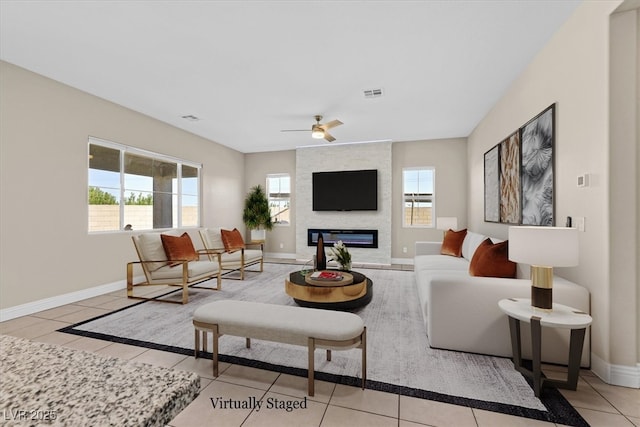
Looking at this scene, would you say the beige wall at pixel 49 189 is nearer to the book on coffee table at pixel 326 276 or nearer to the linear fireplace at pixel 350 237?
the book on coffee table at pixel 326 276

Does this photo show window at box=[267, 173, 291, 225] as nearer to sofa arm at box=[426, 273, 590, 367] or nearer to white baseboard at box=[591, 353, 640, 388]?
sofa arm at box=[426, 273, 590, 367]

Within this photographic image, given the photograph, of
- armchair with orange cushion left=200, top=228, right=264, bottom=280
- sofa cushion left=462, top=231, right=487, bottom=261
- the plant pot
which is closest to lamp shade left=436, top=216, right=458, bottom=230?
sofa cushion left=462, top=231, right=487, bottom=261

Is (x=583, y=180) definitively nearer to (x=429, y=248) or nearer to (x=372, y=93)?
(x=372, y=93)

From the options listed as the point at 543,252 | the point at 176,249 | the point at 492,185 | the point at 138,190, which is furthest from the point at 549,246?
the point at 138,190

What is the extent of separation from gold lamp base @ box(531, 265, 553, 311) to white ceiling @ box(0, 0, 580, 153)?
2.13 metres

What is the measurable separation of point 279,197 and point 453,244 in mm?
4530

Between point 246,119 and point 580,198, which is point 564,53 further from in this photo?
point 246,119

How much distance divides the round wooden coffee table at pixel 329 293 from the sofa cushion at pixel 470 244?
174 cm

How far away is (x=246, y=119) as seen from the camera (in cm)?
507

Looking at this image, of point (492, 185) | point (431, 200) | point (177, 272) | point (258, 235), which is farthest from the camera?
point (258, 235)

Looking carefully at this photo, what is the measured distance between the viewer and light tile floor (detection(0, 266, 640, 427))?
1.65m

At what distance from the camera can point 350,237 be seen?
683cm

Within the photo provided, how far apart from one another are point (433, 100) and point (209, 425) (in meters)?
4.51

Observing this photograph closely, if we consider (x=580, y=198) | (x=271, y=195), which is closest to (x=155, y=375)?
(x=580, y=198)
